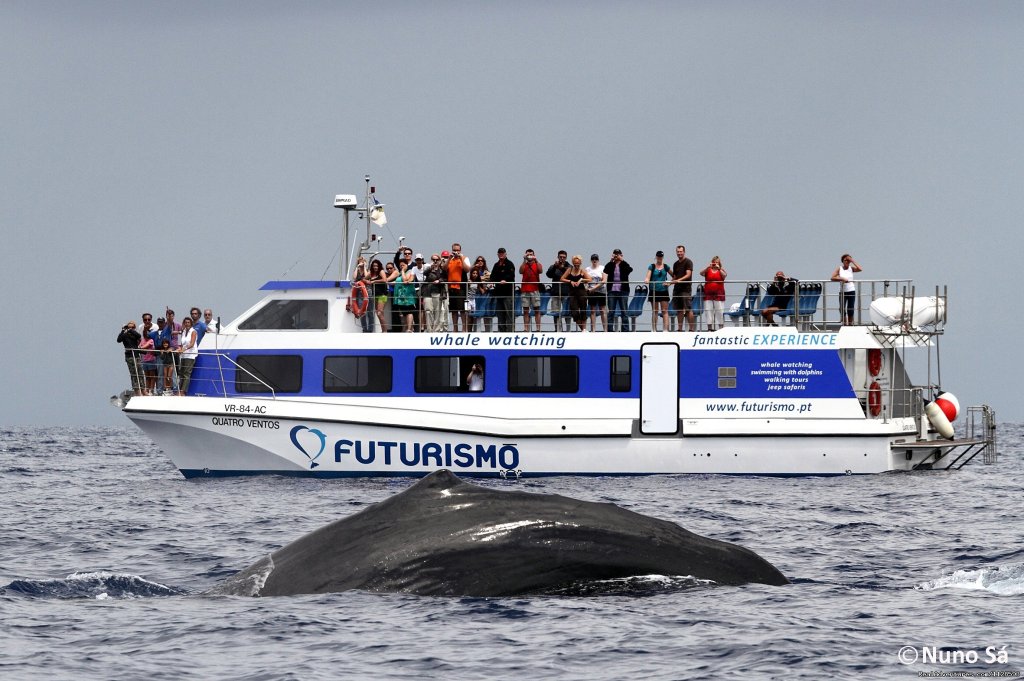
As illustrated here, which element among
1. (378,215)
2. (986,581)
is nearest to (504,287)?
(378,215)

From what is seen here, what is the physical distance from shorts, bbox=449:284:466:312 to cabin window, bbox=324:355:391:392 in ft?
5.84

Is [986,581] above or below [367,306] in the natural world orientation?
below

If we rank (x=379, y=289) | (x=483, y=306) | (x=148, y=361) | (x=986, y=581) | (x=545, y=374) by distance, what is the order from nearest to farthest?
(x=986, y=581) → (x=545, y=374) → (x=148, y=361) → (x=483, y=306) → (x=379, y=289)

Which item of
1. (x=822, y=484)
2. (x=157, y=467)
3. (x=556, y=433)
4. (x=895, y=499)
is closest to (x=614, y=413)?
(x=556, y=433)

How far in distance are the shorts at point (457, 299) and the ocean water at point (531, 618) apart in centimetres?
1085

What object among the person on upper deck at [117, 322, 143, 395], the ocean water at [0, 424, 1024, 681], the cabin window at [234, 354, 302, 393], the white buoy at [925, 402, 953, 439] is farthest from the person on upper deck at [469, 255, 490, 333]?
the ocean water at [0, 424, 1024, 681]

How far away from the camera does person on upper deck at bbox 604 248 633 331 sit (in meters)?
28.6

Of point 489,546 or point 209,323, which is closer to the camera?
point 489,546

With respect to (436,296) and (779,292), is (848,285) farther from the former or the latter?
(436,296)

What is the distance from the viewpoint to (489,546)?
10.0 meters

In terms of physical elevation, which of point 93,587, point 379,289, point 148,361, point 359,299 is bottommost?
point 93,587

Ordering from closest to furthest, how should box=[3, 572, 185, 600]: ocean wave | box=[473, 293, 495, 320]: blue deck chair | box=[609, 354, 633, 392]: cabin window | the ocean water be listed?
the ocean water
box=[3, 572, 185, 600]: ocean wave
box=[609, 354, 633, 392]: cabin window
box=[473, 293, 495, 320]: blue deck chair

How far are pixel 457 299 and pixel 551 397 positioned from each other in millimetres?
2832

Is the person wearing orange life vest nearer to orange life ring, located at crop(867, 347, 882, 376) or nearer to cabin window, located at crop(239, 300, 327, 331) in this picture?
cabin window, located at crop(239, 300, 327, 331)
